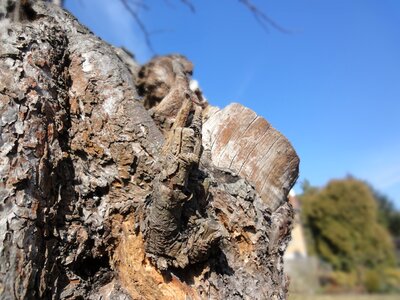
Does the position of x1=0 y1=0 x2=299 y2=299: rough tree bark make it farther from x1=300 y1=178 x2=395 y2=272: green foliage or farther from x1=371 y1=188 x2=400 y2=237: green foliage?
x1=371 y1=188 x2=400 y2=237: green foliage

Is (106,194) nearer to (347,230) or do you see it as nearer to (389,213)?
(347,230)

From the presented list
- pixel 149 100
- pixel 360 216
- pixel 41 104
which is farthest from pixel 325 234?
pixel 41 104

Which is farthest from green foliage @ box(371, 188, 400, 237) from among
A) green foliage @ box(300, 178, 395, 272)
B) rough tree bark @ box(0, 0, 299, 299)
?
rough tree bark @ box(0, 0, 299, 299)

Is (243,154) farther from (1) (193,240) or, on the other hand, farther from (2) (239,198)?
(1) (193,240)

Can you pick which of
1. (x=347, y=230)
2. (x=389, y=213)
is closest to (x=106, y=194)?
(x=347, y=230)

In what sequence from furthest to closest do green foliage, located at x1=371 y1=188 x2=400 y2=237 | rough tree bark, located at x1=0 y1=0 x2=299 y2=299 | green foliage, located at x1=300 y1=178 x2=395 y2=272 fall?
green foliage, located at x1=371 y1=188 x2=400 y2=237 < green foliage, located at x1=300 y1=178 x2=395 y2=272 < rough tree bark, located at x1=0 y1=0 x2=299 y2=299

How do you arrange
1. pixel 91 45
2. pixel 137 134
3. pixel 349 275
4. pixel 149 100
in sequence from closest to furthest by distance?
1. pixel 137 134
2. pixel 91 45
3. pixel 149 100
4. pixel 349 275

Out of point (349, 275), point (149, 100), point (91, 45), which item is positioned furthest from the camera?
point (349, 275)
